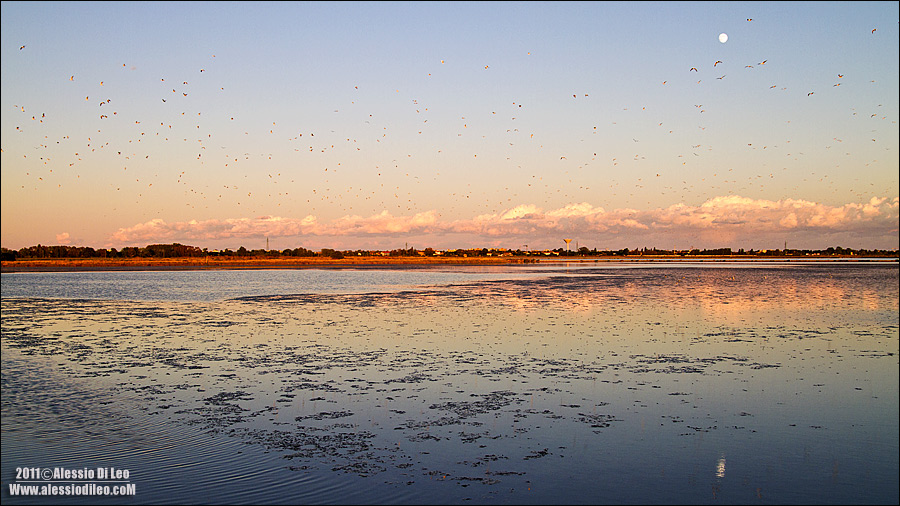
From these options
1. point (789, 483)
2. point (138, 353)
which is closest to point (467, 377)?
point (789, 483)

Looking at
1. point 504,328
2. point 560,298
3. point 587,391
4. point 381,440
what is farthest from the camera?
point 560,298

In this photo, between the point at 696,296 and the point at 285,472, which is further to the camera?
the point at 696,296

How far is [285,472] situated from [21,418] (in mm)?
6171

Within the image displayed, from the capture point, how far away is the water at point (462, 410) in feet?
29.7

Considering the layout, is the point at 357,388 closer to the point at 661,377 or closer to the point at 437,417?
the point at 437,417

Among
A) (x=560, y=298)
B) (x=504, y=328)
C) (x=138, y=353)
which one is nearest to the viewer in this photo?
(x=138, y=353)

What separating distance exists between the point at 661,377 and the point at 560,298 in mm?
24475

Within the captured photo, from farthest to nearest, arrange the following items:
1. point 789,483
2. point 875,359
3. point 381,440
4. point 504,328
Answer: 1. point 504,328
2. point 875,359
3. point 381,440
4. point 789,483

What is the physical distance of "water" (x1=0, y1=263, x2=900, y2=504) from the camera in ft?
29.7

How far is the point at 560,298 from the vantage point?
40.7m

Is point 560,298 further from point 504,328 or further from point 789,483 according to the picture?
point 789,483

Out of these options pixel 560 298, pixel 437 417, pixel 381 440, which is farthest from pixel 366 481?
pixel 560 298

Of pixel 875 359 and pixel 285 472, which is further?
pixel 875 359

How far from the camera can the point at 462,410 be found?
12.9 m
